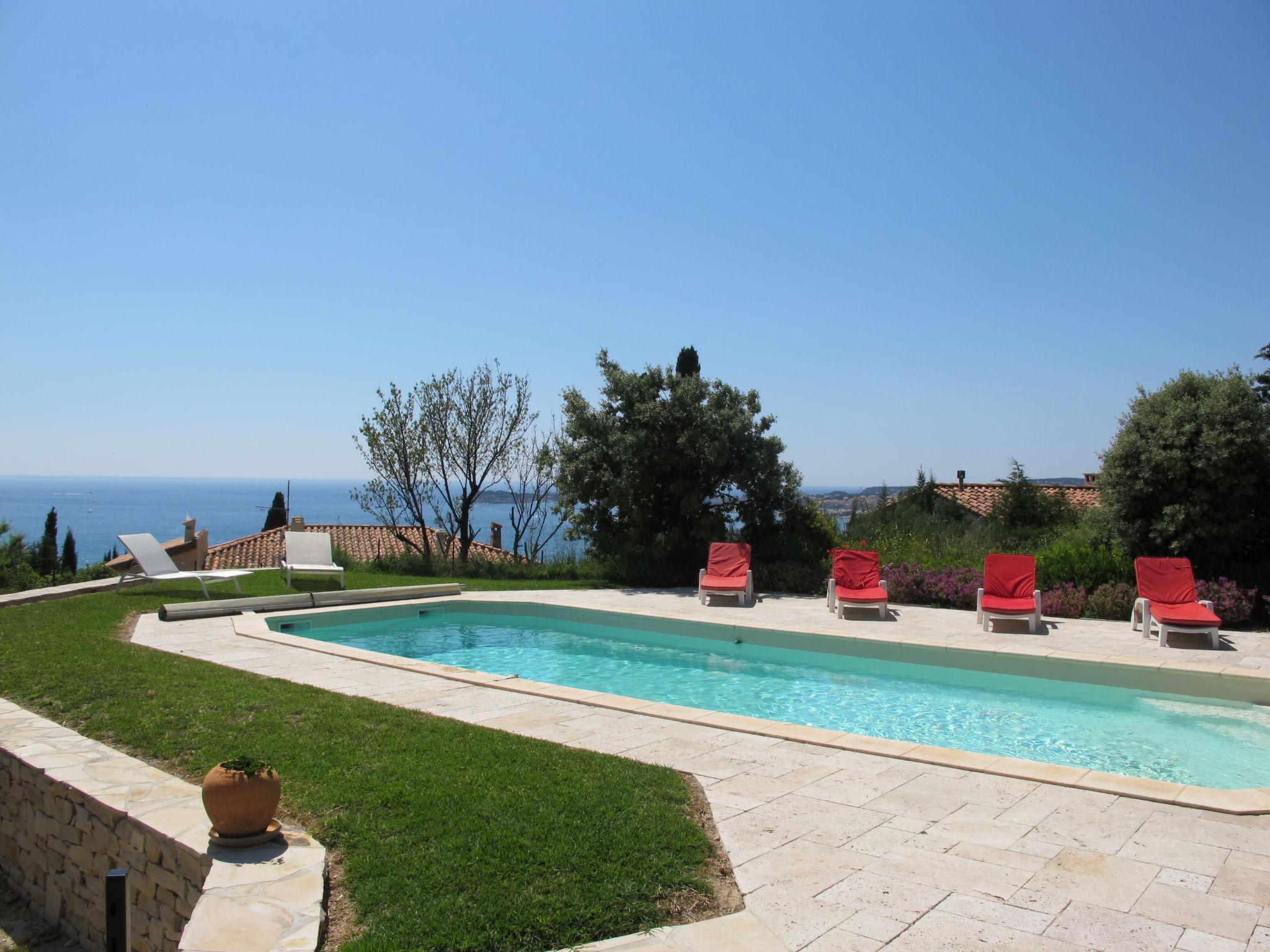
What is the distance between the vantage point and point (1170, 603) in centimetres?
939

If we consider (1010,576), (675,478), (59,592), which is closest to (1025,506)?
(1010,576)

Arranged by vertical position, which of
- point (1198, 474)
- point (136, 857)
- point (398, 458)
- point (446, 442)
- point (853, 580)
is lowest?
point (136, 857)

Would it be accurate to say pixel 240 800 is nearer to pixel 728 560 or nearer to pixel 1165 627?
pixel 1165 627

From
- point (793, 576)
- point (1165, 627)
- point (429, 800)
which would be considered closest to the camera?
point (429, 800)

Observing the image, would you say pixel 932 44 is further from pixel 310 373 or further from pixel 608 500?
pixel 310 373

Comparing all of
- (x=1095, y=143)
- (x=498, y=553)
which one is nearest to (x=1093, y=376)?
(x=1095, y=143)

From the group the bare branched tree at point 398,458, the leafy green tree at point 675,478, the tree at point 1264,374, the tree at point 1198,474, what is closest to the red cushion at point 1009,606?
the tree at point 1198,474

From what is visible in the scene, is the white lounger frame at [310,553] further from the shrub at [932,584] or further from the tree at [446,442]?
the shrub at [932,584]

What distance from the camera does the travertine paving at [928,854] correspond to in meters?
2.82

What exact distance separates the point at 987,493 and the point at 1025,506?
8.30m

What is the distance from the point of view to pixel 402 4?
1095cm

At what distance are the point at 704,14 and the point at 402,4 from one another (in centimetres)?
413

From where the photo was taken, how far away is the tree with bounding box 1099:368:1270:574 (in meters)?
10.3

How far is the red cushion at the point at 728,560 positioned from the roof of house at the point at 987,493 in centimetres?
867
